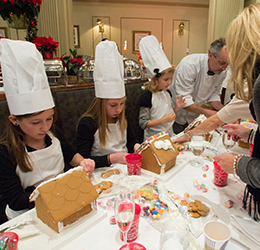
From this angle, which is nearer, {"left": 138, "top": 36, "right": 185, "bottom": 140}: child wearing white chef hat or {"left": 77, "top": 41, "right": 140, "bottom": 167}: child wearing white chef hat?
{"left": 77, "top": 41, "right": 140, "bottom": 167}: child wearing white chef hat

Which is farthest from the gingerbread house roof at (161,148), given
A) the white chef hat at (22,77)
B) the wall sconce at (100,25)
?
the wall sconce at (100,25)

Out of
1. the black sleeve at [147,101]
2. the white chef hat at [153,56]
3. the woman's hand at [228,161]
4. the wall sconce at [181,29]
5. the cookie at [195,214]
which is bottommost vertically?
the cookie at [195,214]

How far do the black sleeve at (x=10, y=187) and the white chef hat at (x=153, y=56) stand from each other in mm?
1471

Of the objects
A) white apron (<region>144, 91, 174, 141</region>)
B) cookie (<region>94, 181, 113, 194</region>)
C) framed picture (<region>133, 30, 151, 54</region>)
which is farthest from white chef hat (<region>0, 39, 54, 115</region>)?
framed picture (<region>133, 30, 151, 54</region>)

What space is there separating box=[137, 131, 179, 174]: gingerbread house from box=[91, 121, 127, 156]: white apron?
0.38 metres

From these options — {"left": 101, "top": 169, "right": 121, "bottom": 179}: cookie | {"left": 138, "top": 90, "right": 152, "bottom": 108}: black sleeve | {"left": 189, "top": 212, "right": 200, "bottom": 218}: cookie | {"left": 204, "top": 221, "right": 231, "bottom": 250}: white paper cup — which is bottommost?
{"left": 189, "top": 212, "right": 200, "bottom": 218}: cookie

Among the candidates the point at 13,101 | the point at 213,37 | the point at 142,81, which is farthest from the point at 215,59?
the point at 213,37

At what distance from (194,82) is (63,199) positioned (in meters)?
2.18

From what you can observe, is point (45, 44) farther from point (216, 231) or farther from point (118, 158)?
point (216, 231)

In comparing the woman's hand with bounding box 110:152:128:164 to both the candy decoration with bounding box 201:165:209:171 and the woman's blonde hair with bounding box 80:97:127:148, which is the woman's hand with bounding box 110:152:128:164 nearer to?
the woman's blonde hair with bounding box 80:97:127:148

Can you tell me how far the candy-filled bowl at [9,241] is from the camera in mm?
627

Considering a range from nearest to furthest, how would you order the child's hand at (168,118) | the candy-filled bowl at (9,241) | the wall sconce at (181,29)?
1. the candy-filled bowl at (9,241)
2. the child's hand at (168,118)
3. the wall sconce at (181,29)

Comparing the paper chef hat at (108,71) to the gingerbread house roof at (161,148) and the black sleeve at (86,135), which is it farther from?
the gingerbread house roof at (161,148)

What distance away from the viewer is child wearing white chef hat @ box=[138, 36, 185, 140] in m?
1.96
